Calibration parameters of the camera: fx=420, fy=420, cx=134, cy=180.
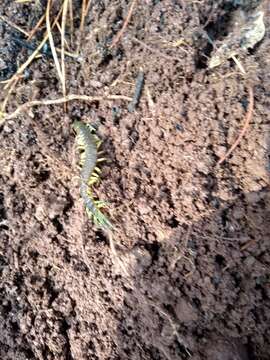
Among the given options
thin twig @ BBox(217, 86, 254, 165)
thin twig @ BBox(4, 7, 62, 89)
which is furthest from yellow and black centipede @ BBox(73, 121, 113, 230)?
thin twig @ BBox(217, 86, 254, 165)

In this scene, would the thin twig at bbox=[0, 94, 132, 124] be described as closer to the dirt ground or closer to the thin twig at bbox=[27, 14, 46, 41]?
the dirt ground

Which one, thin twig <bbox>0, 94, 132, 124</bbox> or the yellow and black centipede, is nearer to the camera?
the yellow and black centipede

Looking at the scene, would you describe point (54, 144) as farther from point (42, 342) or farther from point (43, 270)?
point (42, 342)

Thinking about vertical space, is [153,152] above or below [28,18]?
below

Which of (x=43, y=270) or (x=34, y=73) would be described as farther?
(x=34, y=73)

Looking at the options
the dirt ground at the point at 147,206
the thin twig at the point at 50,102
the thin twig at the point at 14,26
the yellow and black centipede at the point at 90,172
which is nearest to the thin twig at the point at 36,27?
the thin twig at the point at 14,26

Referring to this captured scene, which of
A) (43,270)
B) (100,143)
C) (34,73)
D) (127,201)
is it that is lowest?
(43,270)

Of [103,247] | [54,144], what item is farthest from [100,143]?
[103,247]
